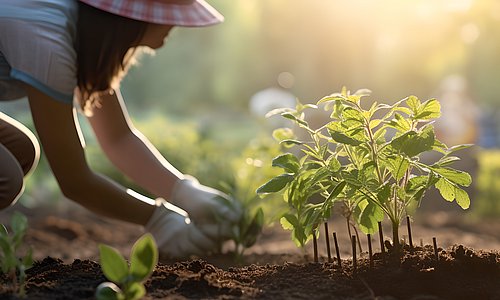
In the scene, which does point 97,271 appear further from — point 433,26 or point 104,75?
point 433,26

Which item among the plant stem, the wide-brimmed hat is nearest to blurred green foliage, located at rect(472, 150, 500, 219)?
the wide-brimmed hat

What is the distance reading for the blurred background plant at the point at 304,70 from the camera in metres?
7.50

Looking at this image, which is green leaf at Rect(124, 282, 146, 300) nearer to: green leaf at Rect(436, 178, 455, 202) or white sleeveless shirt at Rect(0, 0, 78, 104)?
green leaf at Rect(436, 178, 455, 202)

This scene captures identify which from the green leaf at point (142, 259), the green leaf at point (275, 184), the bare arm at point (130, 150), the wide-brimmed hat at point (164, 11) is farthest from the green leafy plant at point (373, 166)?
the bare arm at point (130, 150)

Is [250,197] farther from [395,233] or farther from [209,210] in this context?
[395,233]

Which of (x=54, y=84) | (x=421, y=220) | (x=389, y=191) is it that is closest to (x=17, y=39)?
(x=54, y=84)

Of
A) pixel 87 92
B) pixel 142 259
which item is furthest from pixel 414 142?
pixel 87 92

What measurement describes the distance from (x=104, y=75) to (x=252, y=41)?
70.5 feet

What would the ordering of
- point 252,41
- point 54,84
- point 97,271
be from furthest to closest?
point 252,41
point 54,84
point 97,271

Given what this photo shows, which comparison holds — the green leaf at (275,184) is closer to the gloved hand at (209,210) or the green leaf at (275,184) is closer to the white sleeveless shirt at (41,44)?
the white sleeveless shirt at (41,44)

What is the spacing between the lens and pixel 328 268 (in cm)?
193

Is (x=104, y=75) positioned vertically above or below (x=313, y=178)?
above

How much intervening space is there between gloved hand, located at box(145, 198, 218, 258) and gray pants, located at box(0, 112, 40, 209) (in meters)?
0.50

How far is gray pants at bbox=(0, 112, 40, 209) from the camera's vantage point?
93.6 inches
